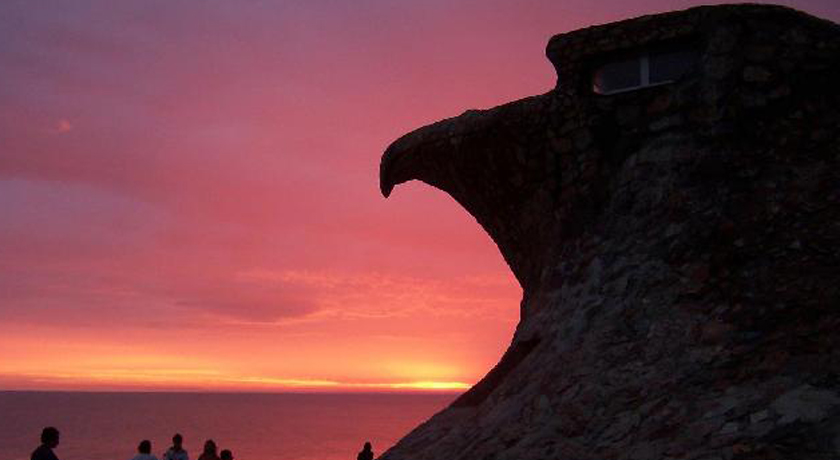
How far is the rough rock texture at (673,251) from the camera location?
818cm

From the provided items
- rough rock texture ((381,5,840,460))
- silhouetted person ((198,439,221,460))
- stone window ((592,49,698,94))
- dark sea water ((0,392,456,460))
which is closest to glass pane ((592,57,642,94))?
stone window ((592,49,698,94))

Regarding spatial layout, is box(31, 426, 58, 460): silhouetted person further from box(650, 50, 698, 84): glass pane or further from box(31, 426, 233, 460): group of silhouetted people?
box(650, 50, 698, 84): glass pane

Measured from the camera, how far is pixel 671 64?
11.4 metres

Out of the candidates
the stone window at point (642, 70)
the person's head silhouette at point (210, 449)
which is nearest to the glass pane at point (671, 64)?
the stone window at point (642, 70)

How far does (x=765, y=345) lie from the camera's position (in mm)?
8500

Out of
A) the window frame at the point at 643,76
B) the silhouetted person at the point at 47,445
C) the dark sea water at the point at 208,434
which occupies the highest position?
the window frame at the point at 643,76

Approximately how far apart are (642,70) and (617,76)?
1.25 feet

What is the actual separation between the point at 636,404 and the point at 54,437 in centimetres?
763

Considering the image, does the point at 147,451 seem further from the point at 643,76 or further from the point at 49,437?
the point at 643,76

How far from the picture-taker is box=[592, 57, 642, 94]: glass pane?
1166 centimetres

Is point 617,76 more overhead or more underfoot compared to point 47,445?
more overhead

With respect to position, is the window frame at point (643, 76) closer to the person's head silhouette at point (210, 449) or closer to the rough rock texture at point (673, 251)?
the rough rock texture at point (673, 251)

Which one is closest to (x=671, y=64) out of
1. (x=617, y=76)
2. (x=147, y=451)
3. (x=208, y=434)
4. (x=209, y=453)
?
(x=617, y=76)

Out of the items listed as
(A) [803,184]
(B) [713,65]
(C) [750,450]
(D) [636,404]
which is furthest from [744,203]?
(C) [750,450]
